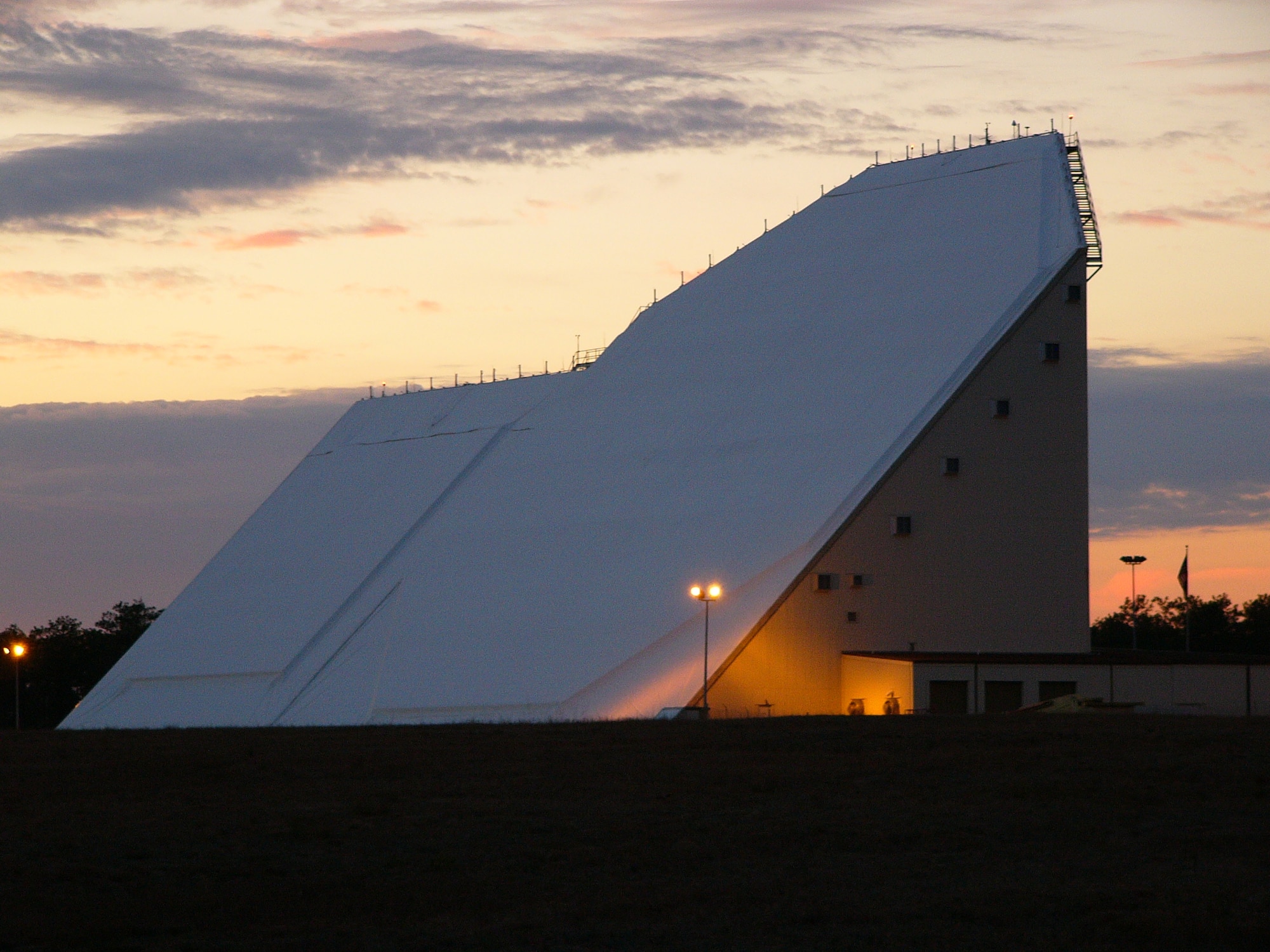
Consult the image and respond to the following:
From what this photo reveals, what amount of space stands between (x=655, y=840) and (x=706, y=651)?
16449mm

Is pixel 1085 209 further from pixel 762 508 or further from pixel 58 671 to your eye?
pixel 58 671

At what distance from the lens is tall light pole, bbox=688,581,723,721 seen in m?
39.5

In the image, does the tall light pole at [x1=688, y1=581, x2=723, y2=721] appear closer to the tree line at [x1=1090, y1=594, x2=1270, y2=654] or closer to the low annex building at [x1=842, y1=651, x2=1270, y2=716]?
the low annex building at [x1=842, y1=651, x2=1270, y2=716]

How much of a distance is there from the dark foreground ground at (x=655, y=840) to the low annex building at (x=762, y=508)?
9019 millimetres

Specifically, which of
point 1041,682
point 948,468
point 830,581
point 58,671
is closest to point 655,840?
point 830,581

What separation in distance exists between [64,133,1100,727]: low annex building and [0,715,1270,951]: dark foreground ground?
9.02 meters

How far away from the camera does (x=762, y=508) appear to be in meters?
44.2

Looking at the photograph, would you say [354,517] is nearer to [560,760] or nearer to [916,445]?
[916,445]

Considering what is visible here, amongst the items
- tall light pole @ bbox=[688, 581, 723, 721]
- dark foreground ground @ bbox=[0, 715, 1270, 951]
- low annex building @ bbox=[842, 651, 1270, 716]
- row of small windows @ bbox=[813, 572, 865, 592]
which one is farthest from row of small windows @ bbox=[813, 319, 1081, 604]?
dark foreground ground @ bbox=[0, 715, 1270, 951]

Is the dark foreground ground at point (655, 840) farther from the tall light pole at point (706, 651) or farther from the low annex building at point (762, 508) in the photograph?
the low annex building at point (762, 508)

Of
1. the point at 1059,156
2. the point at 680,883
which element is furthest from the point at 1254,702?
the point at 680,883

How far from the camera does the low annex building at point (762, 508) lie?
42875 mm

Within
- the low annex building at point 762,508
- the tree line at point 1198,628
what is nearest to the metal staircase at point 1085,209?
the low annex building at point 762,508

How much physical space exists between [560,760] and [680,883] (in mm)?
9585
